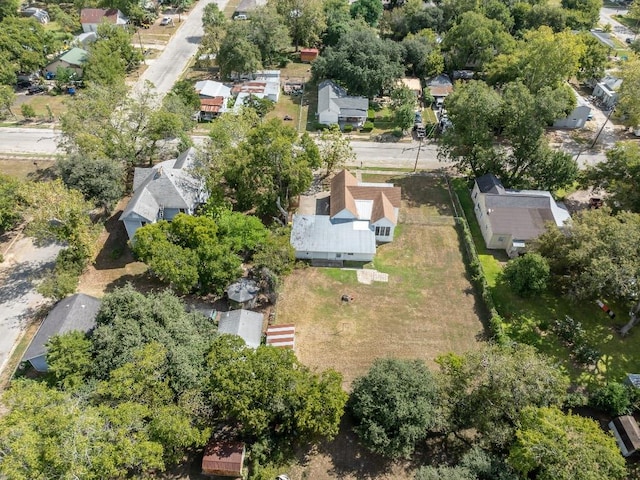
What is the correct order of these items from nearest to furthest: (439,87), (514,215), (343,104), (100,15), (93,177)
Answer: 1. (93,177)
2. (514,215)
3. (343,104)
4. (439,87)
5. (100,15)

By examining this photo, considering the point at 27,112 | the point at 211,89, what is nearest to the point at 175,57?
the point at 211,89

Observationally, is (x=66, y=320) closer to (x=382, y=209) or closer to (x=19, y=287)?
(x=19, y=287)

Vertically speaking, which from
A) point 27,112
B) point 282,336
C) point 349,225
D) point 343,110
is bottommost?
point 27,112

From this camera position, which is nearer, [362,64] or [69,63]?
[362,64]

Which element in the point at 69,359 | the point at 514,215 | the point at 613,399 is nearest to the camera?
the point at 69,359

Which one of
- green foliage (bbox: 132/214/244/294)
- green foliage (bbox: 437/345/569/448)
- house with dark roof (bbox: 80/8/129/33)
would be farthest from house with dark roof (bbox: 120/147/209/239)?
house with dark roof (bbox: 80/8/129/33)

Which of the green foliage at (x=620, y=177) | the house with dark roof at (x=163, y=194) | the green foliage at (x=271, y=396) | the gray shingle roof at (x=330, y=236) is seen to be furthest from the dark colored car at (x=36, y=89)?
the green foliage at (x=620, y=177)
